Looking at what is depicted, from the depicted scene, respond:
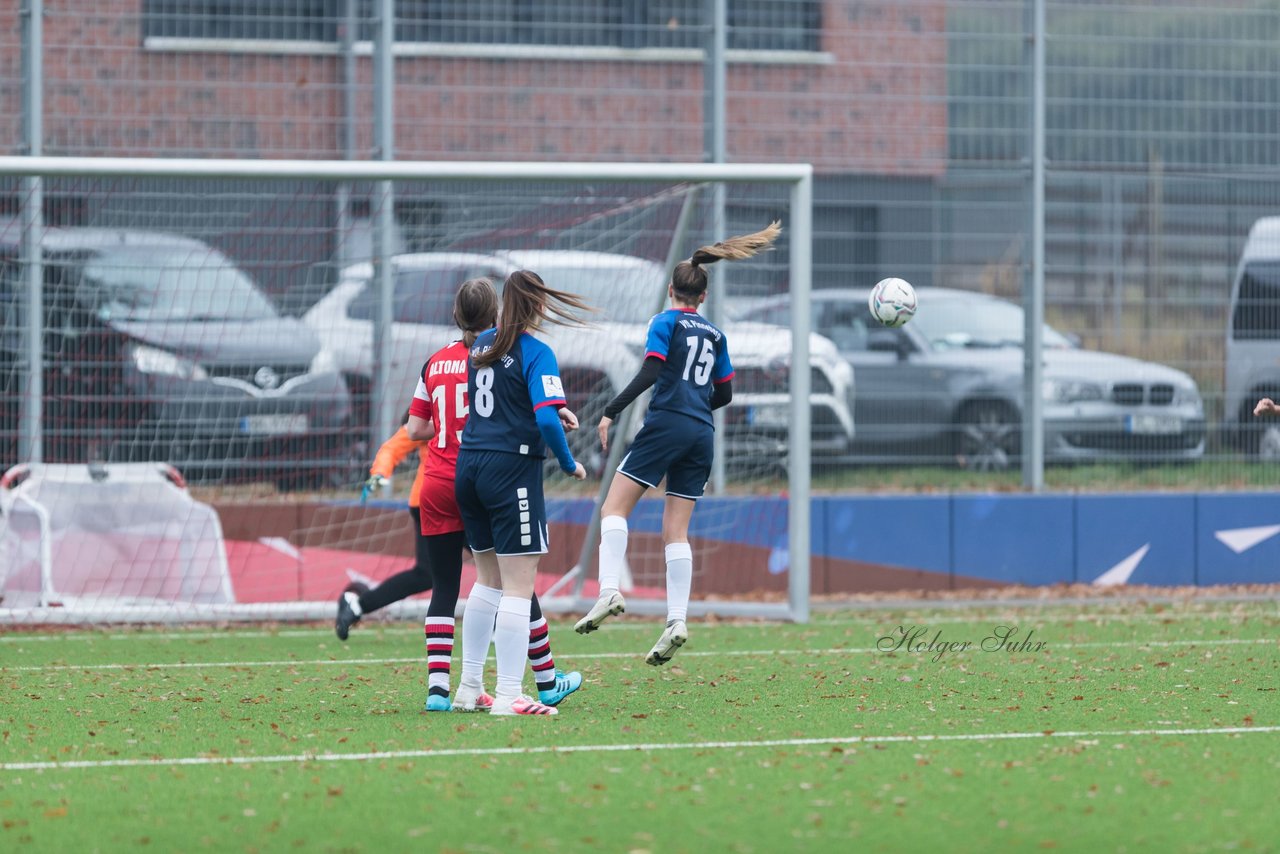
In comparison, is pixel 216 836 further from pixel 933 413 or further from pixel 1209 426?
pixel 1209 426

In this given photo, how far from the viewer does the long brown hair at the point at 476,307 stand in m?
7.32

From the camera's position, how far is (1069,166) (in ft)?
45.8

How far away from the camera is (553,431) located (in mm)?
6902

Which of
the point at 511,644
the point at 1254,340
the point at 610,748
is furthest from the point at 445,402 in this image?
the point at 1254,340

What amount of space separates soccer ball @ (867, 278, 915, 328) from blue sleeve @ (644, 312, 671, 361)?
1.86m

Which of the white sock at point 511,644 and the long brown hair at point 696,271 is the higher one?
the long brown hair at point 696,271

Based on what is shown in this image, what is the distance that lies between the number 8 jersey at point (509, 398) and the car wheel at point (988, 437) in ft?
22.7

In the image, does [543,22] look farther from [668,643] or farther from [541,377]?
[541,377]

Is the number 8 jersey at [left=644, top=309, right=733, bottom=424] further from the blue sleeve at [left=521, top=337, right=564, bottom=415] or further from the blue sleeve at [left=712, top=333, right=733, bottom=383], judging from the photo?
the blue sleeve at [left=521, top=337, right=564, bottom=415]

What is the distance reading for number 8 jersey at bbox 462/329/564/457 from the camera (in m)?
7.06

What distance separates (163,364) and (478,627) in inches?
207

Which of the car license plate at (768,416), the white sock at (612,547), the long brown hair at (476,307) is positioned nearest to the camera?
the long brown hair at (476,307)

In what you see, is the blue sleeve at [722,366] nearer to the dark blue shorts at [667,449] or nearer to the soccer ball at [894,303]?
the dark blue shorts at [667,449]

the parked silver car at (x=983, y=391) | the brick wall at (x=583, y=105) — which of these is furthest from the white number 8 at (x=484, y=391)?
the brick wall at (x=583, y=105)
